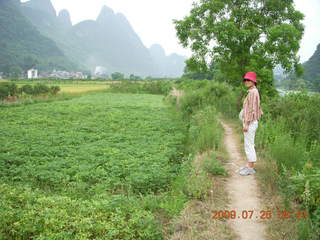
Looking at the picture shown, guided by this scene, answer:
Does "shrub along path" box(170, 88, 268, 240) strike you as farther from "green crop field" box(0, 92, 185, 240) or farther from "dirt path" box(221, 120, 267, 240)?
"green crop field" box(0, 92, 185, 240)

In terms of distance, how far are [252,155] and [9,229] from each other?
491cm

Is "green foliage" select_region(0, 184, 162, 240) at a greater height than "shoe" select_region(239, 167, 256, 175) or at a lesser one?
lesser

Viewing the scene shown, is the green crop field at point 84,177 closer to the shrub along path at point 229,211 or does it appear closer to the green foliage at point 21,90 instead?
the shrub along path at point 229,211

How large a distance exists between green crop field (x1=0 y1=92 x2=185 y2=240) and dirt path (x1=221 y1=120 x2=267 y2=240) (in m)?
1.30

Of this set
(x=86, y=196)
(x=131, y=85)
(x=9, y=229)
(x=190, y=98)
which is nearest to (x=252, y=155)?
(x=86, y=196)

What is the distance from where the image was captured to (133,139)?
11219mm

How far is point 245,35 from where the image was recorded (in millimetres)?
13711

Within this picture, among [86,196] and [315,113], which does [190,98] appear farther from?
[86,196]

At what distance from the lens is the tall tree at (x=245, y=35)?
44.2 ft

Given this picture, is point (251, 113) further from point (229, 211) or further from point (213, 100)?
point (213, 100)

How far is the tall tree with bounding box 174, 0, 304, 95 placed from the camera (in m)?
13.5

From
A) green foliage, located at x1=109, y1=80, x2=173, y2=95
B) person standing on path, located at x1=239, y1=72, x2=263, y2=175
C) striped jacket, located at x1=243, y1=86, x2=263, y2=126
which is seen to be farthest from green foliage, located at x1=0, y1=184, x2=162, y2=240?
green foliage, located at x1=109, y1=80, x2=173, y2=95

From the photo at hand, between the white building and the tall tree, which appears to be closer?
the tall tree

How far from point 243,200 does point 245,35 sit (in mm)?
10643
